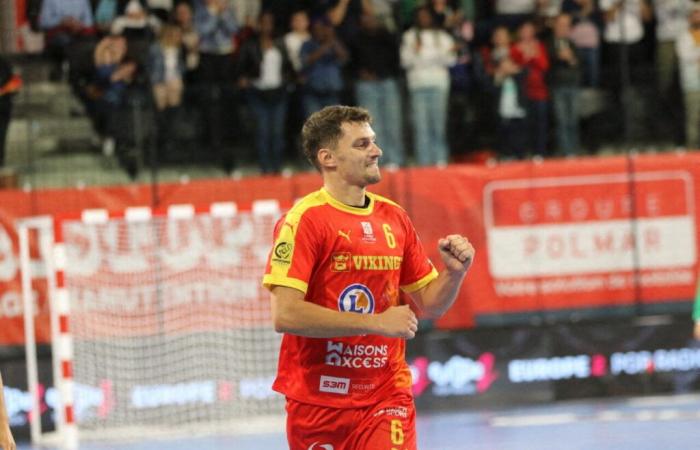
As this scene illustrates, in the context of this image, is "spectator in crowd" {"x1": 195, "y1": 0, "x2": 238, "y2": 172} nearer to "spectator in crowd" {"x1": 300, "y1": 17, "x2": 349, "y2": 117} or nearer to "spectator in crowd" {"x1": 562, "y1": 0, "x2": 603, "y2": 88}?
"spectator in crowd" {"x1": 300, "y1": 17, "x2": 349, "y2": 117}

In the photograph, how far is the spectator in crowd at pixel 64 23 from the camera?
13758 mm

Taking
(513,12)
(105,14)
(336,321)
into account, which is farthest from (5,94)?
(336,321)

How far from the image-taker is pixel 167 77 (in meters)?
13.9

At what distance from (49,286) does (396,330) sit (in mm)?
8122

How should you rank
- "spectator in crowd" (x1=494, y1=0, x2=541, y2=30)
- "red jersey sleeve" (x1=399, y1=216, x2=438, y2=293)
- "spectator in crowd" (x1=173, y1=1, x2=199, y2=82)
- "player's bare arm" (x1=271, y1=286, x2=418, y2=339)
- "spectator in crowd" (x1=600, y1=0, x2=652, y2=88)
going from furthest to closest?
"spectator in crowd" (x1=494, y1=0, x2=541, y2=30)
"spectator in crowd" (x1=600, y1=0, x2=652, y2=88)
"spectator in crowd" (x1=173, y1=1, x2=199, y2=82)
"red jersey sleeve" (x1=399, y1=216, x2=438, y2=293)
"player's bare arm" (x1=271, y1=286, x2=418, y2=339)

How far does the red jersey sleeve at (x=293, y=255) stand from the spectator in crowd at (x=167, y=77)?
26.9ft

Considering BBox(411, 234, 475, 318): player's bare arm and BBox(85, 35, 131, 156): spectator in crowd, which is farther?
BBox(85, 35, 131, 156): spectator in crowd

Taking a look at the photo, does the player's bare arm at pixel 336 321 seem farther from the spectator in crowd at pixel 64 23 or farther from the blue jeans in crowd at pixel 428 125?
the spectator in crowd at pixel 64 23

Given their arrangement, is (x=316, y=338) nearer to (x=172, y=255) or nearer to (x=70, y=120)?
(x=172, y=255)

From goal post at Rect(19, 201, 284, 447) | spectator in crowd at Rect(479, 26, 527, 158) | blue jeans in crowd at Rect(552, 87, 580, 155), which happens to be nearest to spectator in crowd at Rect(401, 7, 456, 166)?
spectator in crowd at Rect(479, 26, 527, 158)

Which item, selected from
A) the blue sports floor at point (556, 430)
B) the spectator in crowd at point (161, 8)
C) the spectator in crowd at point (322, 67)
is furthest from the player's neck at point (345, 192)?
the spectator in crowd at point (161, 8)

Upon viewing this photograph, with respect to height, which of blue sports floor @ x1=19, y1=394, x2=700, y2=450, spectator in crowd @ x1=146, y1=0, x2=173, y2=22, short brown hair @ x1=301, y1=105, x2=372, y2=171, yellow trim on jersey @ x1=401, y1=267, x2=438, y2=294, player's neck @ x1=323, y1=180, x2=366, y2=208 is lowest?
blue sports floor @ x1=19, y1=394, x2=700, y2=450

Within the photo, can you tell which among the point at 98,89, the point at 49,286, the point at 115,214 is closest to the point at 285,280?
the point at 115,214

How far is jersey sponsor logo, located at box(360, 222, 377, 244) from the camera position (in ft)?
18.3
